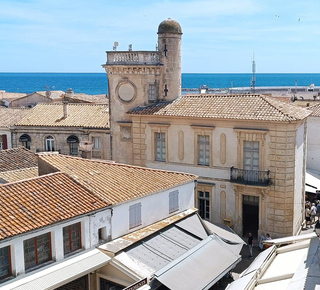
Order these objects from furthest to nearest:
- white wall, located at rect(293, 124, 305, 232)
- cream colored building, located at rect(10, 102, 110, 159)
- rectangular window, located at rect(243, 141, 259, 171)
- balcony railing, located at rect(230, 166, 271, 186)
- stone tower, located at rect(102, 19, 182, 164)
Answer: cream colored building, located at rect(10, 102, 110, 159) < stone tower, located at rect(102, 19, 182, 164) < white wall, located at rect(293, 124, 305, 232) < rectangular window, located at rect(243, 141, 259, 171) < balcony railing, located at rect(230, 166, 271, 186)

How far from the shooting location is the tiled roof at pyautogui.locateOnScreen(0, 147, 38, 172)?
26.8 metres

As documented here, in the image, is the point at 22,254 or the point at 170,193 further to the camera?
the point at 170,193

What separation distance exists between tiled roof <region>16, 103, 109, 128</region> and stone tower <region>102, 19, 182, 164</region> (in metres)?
6.22

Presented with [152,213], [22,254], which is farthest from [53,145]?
[22,254]

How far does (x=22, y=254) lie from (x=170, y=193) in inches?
308

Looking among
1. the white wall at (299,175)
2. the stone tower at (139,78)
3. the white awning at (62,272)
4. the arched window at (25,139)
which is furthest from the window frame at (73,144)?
the white awning at (62,272)

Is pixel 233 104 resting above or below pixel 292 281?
above

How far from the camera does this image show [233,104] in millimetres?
27469

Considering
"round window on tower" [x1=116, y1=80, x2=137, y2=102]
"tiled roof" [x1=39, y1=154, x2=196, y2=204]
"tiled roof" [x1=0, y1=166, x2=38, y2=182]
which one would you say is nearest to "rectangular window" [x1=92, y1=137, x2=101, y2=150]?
"round window on tower" [x1=116, y1=80, x2=137, y2=102]

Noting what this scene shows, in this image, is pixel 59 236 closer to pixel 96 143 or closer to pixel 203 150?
pixel 203 150

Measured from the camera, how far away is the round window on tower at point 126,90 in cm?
3027

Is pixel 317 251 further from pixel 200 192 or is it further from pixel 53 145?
pixel 53 145

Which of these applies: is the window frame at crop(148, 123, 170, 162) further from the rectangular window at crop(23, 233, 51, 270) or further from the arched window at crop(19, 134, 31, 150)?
the arched window at crop(19, 134, 31, 150)

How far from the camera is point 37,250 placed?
15.5 metres
